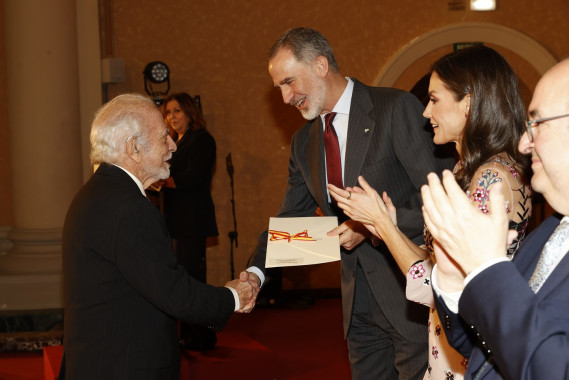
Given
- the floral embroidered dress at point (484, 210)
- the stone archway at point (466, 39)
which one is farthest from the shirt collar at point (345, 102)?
the stone archway at point (466, 39)

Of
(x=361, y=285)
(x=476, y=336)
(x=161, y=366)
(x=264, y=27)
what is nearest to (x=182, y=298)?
(x=161, y=366)

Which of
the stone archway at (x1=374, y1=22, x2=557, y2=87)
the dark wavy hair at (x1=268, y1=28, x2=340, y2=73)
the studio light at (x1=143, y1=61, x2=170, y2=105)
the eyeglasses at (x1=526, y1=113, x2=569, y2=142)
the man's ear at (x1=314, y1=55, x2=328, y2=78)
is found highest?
the stone archway at (x1=374, y1=22, x2=557, y2=87)

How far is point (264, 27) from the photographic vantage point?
762 centimetres

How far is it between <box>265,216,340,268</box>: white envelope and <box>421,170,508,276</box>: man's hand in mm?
1316

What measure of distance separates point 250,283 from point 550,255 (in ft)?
5.95

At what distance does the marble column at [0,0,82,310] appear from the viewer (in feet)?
20.2

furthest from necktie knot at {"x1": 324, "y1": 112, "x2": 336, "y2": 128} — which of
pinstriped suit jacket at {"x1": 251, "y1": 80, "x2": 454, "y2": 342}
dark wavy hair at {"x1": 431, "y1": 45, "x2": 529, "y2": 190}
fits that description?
dark wavy hair at {"x1": 431, "y1": 45, "x2": 529, "y2": 190}

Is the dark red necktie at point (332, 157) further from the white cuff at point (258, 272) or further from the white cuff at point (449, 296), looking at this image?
the white cuff at point (449, 296)

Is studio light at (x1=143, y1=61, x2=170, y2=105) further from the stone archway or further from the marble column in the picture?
the stone archway

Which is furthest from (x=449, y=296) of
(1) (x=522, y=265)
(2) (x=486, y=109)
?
(2) (x=486, y=109)

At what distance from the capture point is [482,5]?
25.6 feet

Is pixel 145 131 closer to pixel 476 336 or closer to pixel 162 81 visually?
pixel 476 336

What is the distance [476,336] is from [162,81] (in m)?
6.14

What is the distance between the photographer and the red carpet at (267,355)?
16.1ft
